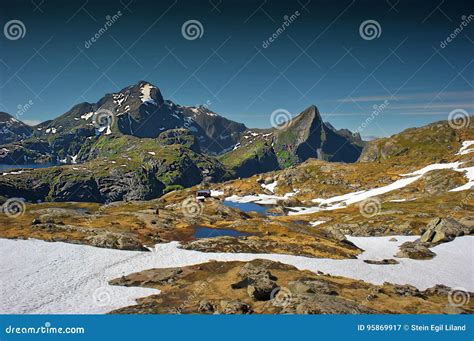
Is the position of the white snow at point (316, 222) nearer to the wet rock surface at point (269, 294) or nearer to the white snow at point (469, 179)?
the white snow at point (469, 179)

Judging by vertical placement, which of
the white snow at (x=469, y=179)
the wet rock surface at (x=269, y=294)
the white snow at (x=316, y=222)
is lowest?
the wet rock surface at (x=269, y=294)

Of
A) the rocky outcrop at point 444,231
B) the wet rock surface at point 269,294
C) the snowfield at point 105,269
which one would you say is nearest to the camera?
the wet rock surface at point 269,294

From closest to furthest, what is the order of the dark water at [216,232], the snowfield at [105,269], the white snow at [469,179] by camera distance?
the snowfield at [105,269] < the dark water at [216,232] < the white snow at [469,179]

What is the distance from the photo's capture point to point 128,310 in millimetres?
27281

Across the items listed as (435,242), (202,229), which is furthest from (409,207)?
(202,229)

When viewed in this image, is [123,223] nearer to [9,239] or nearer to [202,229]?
[202,229]

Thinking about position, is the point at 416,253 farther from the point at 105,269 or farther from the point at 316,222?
the point at 316,222

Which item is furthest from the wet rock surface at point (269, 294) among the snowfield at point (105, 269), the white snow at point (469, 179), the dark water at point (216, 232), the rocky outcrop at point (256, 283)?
the white snow at point (469, 179)

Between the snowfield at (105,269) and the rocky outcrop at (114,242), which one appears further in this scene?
the rocky outcrop at (114,242)

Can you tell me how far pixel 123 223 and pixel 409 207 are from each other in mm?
99383

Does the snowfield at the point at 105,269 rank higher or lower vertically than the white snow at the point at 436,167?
lower

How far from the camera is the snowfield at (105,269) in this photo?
28641 millimetres

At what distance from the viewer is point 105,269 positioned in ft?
126

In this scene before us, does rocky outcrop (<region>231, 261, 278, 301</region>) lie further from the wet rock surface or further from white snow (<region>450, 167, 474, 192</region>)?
white snow (<region>450, 167, 474, 192</region>)
